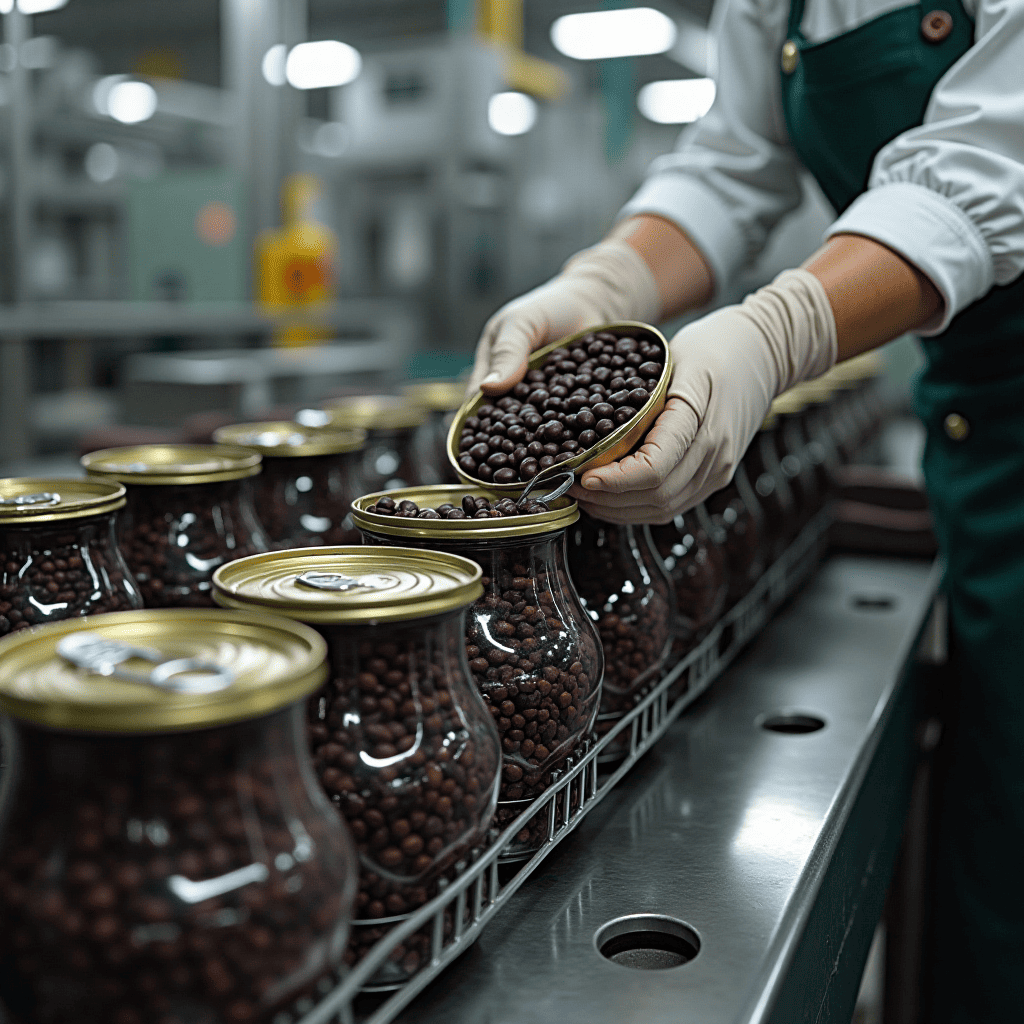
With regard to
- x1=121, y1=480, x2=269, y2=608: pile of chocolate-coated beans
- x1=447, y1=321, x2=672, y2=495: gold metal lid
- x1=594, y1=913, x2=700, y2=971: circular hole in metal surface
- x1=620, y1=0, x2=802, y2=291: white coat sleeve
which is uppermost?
x1=620, y1=0, x2=802, y2=291: white coat sleeve

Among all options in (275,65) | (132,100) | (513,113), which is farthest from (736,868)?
(132,100)

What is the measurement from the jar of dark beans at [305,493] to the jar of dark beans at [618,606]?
0.22 metres

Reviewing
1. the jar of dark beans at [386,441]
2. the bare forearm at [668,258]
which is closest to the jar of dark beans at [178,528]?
the jar of dark beans at [386,441]

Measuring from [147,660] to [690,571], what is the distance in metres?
0.66

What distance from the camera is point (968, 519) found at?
150 centimetres

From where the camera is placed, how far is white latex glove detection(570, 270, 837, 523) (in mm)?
839

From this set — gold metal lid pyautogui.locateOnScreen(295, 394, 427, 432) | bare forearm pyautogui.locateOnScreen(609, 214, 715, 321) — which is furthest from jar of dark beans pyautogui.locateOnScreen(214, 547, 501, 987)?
bare forearm pyautogui.locateOnScreen(609, 214, 715, 321)

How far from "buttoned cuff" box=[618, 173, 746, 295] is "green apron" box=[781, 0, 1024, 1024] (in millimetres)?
142

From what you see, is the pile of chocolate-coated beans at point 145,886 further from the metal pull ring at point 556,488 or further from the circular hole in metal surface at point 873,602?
the circular hole in metal surface at point 873,602

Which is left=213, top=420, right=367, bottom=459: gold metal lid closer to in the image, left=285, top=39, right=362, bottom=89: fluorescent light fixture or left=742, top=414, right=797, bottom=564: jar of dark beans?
left=742, top=414, right=797, bottom=564: jar of dark beans

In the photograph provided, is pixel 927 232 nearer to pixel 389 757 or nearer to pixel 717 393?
pixel 717 393

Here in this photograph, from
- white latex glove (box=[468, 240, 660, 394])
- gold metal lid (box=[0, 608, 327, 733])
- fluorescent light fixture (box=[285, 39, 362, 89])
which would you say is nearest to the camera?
gold metal lid (box=[0, 608, 327, 733])

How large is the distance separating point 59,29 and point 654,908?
8270mm

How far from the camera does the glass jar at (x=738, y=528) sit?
1.22m
